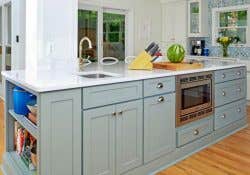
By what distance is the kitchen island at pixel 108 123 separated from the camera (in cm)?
176

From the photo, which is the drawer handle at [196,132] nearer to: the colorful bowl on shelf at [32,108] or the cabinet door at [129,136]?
the cabinet door at [129,136]

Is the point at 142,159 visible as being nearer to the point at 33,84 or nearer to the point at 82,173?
the point at 82,173

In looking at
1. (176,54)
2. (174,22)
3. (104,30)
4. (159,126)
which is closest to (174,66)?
(176,54)

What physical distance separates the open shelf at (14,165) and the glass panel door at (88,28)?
3341 millimetres

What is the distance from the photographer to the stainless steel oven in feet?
8.80

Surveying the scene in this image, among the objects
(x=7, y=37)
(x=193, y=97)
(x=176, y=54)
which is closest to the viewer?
(x=193, y=97)

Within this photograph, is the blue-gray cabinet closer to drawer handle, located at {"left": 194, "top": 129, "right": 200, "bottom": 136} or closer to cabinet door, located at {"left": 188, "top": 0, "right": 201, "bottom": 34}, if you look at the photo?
drawer handle, located at {"left": 194, "top": 129, "right": 200, "bottom": 136}

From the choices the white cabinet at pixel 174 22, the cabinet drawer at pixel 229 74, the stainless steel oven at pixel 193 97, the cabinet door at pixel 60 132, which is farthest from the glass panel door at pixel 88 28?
the cabinet door at pixel 60 132

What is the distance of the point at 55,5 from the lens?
8.84 feet

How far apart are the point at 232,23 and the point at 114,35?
97.5 inches

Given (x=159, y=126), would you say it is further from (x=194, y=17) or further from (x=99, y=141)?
(x=194, y=17)

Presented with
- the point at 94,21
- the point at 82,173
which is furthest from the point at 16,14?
the point at 82,173

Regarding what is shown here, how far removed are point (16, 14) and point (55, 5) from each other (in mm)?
2032

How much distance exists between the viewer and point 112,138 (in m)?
2.08
